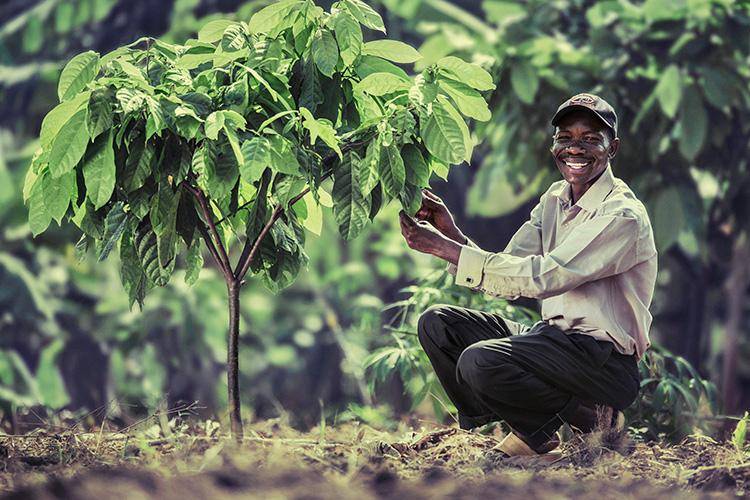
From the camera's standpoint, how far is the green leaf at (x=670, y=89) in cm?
718

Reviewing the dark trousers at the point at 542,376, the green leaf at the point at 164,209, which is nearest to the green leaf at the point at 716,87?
the dark trousers at the point at 542,376

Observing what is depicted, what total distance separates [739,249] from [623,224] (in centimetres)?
630

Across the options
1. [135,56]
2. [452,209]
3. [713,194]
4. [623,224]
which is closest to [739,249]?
[713,194]

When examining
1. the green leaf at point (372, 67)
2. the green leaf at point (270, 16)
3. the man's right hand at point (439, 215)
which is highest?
the green leaf at point (270, 16)

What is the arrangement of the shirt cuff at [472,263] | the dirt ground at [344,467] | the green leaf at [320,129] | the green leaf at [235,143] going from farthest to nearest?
Answer: the shirt cuff at [472,263], the green leaf at [320,129], the green leaf at [235,143], the dirt ground at [344,467]

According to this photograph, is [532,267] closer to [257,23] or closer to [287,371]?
[257,23]

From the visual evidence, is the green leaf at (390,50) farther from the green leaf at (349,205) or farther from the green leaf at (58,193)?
the green leaf at (58,193)

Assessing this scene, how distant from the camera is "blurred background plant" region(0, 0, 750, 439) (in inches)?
249

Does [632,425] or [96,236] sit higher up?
[96,236]

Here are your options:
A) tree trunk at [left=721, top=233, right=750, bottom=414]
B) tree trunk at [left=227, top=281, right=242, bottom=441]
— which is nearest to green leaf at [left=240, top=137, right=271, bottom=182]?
tree trunk at [left=227, top=281, right=242, bottom=441]

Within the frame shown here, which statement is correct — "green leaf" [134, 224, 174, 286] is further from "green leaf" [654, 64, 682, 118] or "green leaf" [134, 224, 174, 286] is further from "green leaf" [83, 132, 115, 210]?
"green leaf" [654, 64, 682, 118]

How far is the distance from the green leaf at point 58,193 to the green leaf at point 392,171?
958 mm

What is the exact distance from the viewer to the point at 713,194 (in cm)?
872

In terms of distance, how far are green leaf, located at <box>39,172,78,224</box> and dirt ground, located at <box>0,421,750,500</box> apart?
0.79 metres
